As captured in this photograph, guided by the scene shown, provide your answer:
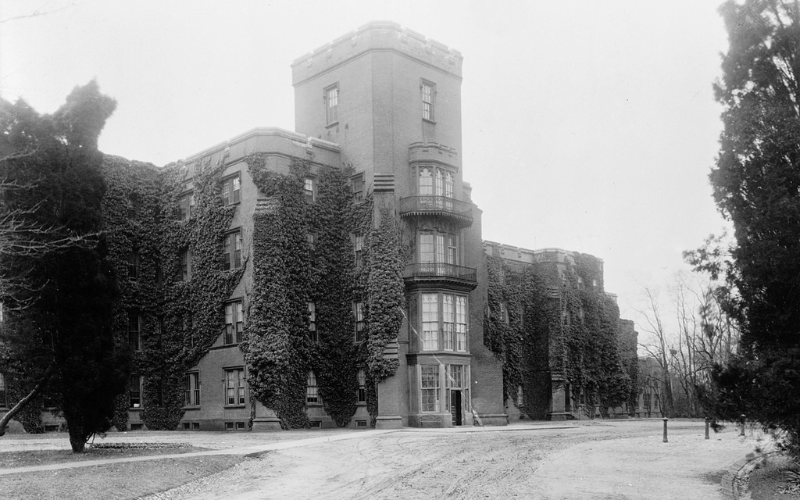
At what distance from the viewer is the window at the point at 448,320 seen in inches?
1606

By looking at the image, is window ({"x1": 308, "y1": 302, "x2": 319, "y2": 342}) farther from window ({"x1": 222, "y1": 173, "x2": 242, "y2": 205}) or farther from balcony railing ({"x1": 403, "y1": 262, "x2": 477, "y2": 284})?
window ({"x1": 222, "y1": 173, "x2": 242, "y2": 205})

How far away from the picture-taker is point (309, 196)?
4203 cm

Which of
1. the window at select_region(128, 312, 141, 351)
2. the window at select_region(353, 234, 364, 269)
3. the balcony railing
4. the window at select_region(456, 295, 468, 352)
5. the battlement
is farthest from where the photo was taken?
the window at select_region(128, 312, 141, 351)

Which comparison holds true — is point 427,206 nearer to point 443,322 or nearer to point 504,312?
point 443,322

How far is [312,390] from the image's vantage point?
40531 mm

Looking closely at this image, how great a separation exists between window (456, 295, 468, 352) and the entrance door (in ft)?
7.42

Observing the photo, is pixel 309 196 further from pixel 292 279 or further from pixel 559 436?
pixel 559 436

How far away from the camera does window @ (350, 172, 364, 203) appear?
1661 inches

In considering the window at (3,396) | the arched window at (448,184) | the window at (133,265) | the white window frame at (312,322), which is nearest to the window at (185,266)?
the window at (133,265)

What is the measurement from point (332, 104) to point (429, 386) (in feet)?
53.1

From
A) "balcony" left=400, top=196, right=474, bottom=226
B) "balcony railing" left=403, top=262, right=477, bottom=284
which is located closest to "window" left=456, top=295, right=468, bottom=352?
"balcony railing" left=403, top=262, right=477, bottom=284

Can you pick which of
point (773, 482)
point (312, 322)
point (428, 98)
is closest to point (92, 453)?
point (312, 322)

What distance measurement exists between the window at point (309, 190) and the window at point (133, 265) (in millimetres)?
11030

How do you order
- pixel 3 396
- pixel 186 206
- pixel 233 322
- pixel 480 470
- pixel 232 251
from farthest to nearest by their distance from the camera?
1. pixel 186 206
2. pixel 232 251
3. pixel 233 322
4. pixel 3 396
5. pixel 480 470
